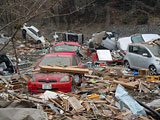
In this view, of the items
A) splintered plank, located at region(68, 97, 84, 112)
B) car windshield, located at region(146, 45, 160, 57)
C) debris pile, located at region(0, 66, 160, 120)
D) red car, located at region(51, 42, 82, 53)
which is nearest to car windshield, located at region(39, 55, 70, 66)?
debris pile, located at region(0, 66, 160, 120)

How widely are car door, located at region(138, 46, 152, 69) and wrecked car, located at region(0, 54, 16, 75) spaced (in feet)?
24.2

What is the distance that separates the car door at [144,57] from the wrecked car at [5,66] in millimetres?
7367

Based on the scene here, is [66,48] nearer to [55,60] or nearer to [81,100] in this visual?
[55,60]

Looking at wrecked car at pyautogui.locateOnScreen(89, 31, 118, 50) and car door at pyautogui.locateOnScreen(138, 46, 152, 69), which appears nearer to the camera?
car door at pyautogui.locateOnScreen(138, 46, 152, 69)

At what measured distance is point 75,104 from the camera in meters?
7.09

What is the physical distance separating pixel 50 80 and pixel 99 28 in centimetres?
3102

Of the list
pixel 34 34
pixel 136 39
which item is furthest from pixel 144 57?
pixel 34 34

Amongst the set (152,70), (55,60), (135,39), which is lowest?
(152,70)

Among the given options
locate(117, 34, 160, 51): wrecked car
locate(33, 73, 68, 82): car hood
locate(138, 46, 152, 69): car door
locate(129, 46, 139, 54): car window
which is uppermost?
locate(117, 34, 160, 51): wrecked car

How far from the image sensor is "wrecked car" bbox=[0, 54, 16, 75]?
1211cm

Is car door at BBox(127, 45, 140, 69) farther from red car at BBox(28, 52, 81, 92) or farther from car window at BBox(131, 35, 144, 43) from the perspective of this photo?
red car at BBox(28, 52, 81, 92)

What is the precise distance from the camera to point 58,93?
8039 millimetres

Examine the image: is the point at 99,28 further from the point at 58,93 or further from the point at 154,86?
the point at 58,93

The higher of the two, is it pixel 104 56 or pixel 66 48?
pixel 66 48
